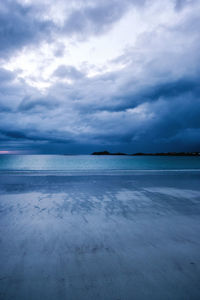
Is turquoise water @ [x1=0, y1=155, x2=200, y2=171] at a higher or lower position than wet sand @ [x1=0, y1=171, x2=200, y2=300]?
lower

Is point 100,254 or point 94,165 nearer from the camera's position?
point 100,254

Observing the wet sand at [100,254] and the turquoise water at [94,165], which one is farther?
the turquoise water at [94,165]

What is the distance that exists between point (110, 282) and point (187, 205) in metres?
5.66

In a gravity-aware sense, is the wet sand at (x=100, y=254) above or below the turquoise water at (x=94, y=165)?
above

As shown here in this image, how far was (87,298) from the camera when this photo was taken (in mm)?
2285

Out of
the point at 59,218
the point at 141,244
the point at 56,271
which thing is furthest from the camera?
the point at 59,218

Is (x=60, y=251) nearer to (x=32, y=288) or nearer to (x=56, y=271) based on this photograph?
(x=56, y=271)

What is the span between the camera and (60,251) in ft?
11.3

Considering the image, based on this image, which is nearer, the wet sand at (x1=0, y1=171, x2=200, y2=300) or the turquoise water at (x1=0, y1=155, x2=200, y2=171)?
the wet sand at (x1=0, y1=171, x2=200, y2=300)

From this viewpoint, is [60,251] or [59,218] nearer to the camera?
[60,251]

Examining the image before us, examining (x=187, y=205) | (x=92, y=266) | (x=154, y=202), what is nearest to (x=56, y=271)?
(x=92, y=266)

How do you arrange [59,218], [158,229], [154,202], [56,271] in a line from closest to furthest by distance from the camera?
[56,271] < [158,229] < [59,218] < [154,202]

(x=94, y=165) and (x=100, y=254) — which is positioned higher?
(x=100, y=254)

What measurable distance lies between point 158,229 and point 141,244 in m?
1.05
